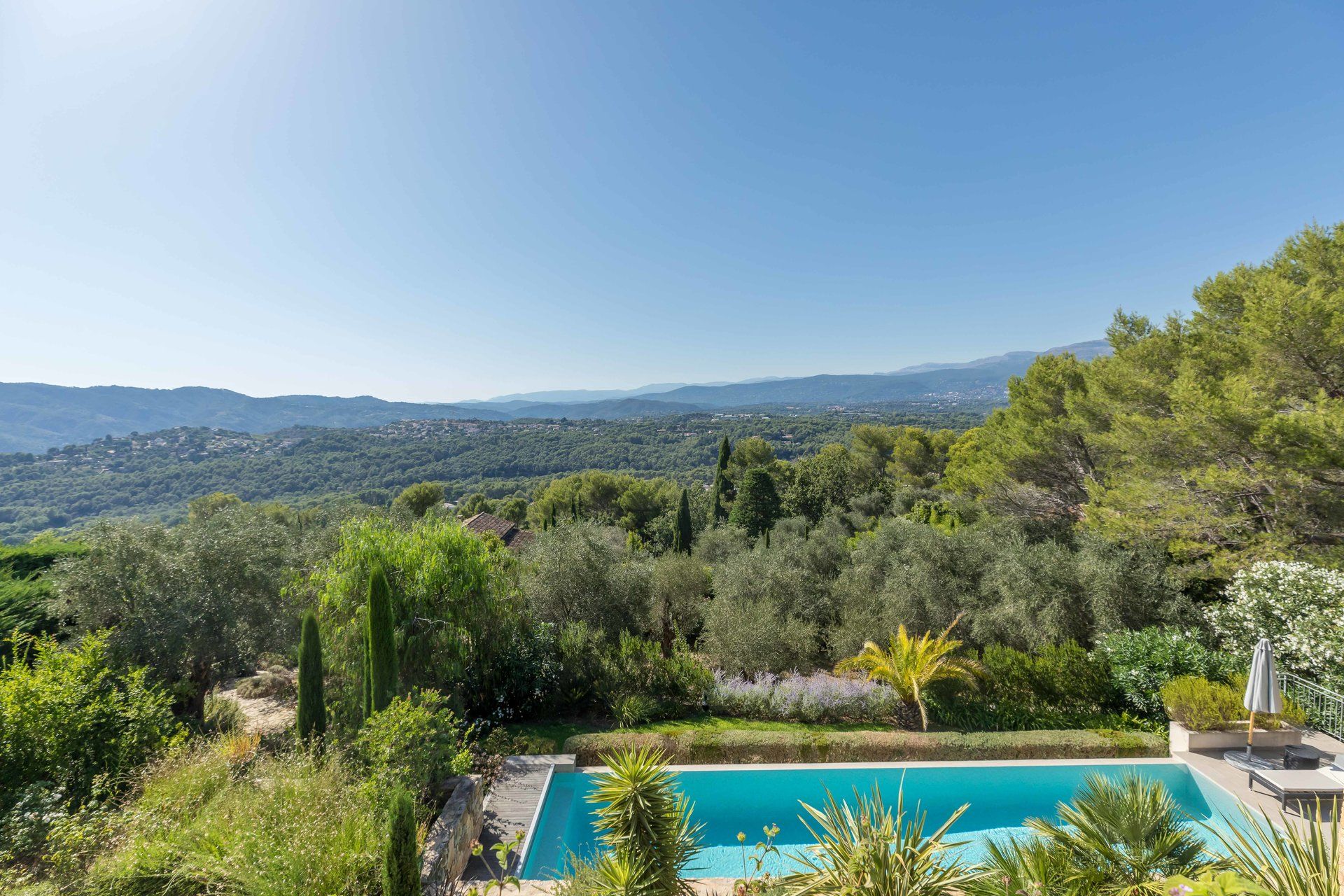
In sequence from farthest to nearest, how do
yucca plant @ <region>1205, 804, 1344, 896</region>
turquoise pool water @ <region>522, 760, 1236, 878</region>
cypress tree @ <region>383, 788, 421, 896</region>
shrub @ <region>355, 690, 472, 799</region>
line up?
turquoise pool water @ <region>522, 760, 1236, 878</region> → shrub @ <region>355, 690, 472, 799</region> → cypress tree @ <region>383, 788, 421, 896</region> → yucca plant @ <region>1205, 804, 1344, 896</region>

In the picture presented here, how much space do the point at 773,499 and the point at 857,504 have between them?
14.8 ft

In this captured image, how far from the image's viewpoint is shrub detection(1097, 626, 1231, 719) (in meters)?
8.62

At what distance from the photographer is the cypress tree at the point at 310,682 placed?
7.48 metres

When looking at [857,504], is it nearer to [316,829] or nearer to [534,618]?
[534,618]

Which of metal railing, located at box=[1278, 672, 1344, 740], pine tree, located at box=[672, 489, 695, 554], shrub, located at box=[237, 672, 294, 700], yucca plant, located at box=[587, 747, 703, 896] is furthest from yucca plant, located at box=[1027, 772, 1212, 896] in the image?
pine tree, located at box=[672, 489, 695, 554]

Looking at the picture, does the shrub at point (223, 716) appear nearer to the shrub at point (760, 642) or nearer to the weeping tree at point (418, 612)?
the weeping tree at point (418, 612)

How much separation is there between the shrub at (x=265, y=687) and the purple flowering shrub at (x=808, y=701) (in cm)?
1034

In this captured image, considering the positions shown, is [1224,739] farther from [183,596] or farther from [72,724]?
[183,596]

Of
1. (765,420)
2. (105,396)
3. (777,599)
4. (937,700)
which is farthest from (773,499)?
(105,396)

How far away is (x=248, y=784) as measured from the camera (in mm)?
5770

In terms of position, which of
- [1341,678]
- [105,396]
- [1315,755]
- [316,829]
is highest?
[105,396]

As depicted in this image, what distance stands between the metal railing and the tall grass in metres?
13.6

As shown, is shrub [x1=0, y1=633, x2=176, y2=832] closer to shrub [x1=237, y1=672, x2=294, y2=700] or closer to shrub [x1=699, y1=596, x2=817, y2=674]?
shrub [x1=237, y1=672, x2=294, y2=700]

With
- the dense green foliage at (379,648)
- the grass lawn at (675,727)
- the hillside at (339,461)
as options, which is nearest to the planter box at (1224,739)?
the grass lawn at (675,727)
